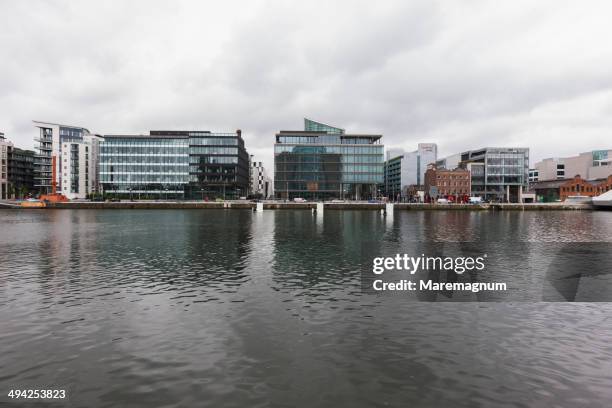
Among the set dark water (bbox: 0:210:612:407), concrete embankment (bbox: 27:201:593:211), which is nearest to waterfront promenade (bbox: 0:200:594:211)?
concrete embankment (bbox: 27:201:593:211)

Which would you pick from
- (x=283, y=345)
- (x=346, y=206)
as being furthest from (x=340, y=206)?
(x=283, y=345)

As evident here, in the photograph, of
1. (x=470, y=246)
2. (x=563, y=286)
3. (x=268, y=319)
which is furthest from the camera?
(x=470, y=246)

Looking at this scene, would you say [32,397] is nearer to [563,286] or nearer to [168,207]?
[563,286]

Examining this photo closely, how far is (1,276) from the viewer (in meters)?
30.4

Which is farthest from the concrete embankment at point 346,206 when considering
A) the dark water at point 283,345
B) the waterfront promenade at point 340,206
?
the dark water at point 283,345

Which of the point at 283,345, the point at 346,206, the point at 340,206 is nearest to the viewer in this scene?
the point at 283,345

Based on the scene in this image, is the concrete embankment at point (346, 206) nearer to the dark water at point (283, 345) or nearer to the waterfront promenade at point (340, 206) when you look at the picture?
the waterfront promenade at point (340, 206)

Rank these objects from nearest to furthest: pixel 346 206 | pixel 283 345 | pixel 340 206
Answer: pixel 283 345 → pixel 340 206 → pixel 346 206

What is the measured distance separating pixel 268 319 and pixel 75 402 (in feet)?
32.5

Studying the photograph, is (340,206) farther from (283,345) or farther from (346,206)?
(283,345)

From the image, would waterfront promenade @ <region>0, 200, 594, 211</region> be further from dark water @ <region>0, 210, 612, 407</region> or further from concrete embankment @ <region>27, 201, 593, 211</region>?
dark water @ <region>0, 210, 612, 407</region>

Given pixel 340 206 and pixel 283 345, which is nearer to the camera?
pixel 283 345

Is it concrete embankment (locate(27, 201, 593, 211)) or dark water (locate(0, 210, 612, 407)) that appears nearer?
dark water (locate(0, 210, 612, 407))

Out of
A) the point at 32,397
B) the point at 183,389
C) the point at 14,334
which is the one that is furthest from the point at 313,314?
the point at 14,334
